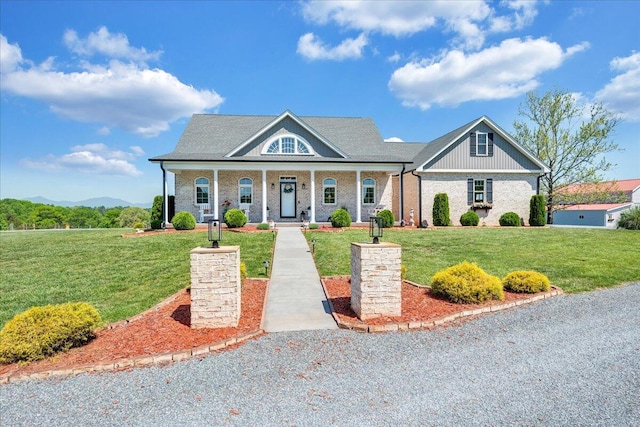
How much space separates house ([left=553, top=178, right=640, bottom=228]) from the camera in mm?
28594

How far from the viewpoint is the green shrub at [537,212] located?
21.6 meters

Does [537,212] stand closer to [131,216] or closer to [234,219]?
[234,219]

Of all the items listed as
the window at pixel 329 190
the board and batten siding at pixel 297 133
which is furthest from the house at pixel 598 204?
the board and batten siding at pixel 297 133

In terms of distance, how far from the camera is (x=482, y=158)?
22.5 metres

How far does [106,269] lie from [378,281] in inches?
337

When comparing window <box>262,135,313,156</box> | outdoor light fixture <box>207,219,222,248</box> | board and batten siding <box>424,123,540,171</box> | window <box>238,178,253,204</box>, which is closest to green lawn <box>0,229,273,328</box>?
outdoor light fixture <box>207,219,222,248</box>

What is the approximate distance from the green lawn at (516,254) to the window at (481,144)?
7.11 metres

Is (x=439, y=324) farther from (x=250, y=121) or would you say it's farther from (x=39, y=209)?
(x=39, y=209)

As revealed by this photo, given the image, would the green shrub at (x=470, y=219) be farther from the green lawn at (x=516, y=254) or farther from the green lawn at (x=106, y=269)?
the green lawn at (x=106, y=269)

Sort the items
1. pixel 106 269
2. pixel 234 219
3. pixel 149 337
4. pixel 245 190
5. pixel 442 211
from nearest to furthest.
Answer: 1. pixel 149 337
2. pixel 106 269
3. pixel 234 219
4. pixel 442 211
5. pixel 245 190

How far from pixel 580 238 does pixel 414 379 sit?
15.4m

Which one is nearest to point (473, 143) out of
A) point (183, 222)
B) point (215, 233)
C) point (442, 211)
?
point (442, 211)

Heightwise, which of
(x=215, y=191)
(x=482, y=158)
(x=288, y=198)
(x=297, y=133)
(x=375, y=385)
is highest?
(x=297, y=133)

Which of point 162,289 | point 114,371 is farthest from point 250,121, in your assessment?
point 114,371
